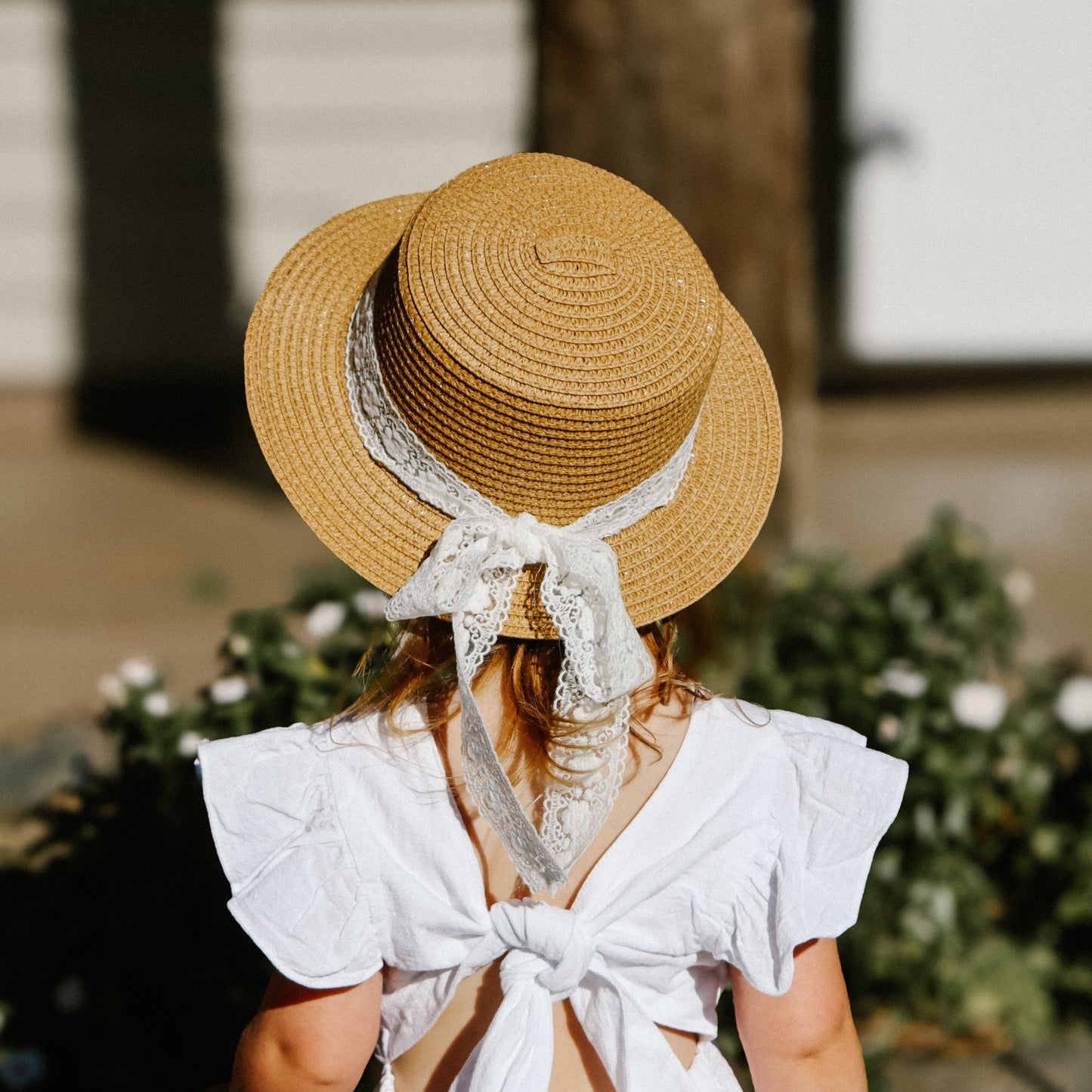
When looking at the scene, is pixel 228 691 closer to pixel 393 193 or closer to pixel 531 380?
pixel 531 380

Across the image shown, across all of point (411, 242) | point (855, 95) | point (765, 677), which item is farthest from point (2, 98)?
point (411, 242)

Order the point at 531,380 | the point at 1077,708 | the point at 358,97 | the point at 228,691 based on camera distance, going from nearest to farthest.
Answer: the point at 531,380 < the point at 228,691 < the point at 1077,708 < the point at 358,97

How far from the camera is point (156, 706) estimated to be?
2.41 m

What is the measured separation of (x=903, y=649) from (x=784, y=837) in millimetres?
1484

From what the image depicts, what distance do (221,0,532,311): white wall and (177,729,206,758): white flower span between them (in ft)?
15.6

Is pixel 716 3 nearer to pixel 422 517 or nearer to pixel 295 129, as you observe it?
pixel 422 517

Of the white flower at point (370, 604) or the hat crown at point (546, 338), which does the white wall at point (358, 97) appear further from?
the hat crown at point (546, 338)

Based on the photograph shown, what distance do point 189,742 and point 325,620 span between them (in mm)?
337

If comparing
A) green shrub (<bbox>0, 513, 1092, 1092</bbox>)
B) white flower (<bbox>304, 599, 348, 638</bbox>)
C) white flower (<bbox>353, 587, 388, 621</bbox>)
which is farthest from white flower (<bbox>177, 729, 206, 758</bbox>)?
white flower (<bbox>353, 587, 388, 621</bbox>)

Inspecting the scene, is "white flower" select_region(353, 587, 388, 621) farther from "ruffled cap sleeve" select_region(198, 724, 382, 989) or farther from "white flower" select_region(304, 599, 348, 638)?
"ruffled cap sleeve" select_region(198, 724, 382, 989)

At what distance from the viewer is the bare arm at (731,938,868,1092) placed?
54.4 inches

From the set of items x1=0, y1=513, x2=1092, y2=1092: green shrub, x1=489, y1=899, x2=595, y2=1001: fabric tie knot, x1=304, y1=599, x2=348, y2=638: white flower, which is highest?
x1=489, y1=899, x2=595, y2=1001: fabric tie knot

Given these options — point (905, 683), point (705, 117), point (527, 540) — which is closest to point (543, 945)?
point (527, 540)

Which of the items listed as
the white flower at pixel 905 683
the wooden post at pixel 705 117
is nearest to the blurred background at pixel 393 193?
the wooden post at pixel 705 117
